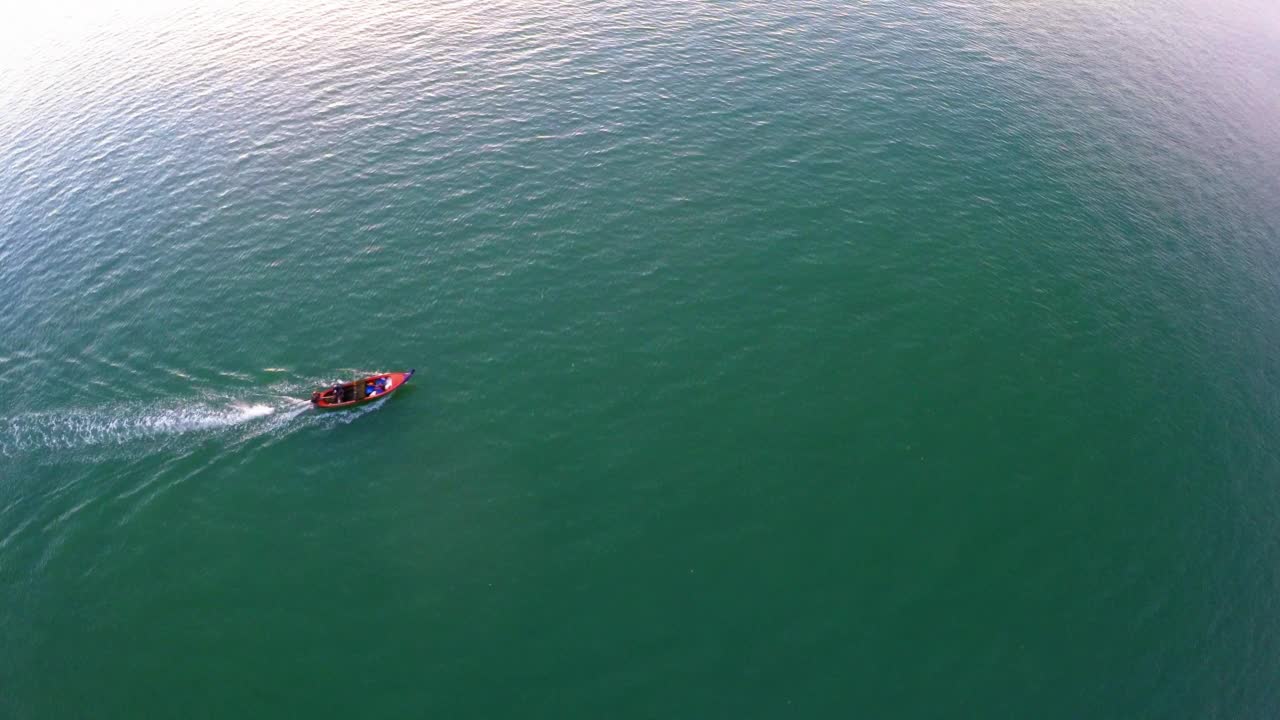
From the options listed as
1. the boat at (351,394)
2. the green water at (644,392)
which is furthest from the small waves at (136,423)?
the boat at (351,394)

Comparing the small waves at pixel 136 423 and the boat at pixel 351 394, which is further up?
the boat at pixel 351 394

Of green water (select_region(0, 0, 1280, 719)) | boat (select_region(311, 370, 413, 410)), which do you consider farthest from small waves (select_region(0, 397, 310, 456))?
boat (select_region(311, 370, 413, 410))

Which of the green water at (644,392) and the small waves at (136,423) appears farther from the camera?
the small waves at (136,423)

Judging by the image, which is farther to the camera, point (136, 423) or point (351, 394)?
point (136, 423)

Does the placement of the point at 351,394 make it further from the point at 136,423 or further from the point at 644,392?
the point at 644,392

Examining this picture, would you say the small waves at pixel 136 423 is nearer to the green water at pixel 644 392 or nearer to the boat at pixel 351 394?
the green water at pixel 644 392

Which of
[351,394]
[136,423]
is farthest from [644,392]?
[136,423]

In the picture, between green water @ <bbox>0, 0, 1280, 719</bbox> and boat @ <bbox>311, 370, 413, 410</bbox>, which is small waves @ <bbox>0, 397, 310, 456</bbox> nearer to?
green water @ <bbox>0, 0, 1280, 719</bbox>

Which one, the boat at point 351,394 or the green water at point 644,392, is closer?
the green water at point 644,392
